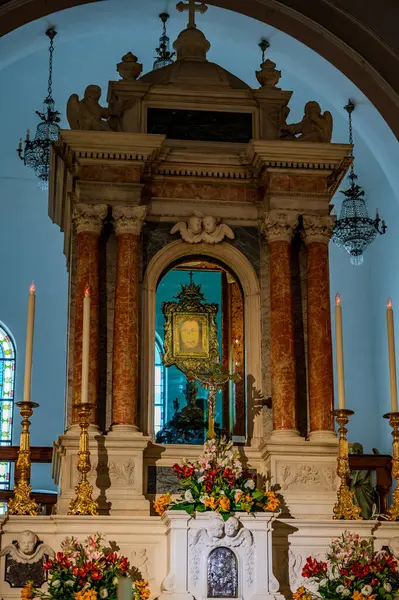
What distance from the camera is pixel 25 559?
25.7ft

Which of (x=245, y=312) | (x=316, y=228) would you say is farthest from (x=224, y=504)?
(x=316, y=228)

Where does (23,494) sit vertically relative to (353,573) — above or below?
above

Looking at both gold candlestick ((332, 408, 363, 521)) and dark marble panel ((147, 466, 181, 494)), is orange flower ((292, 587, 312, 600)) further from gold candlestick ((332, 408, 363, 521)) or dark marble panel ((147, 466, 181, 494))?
dark marble panel ((147, 466, 181, 494))

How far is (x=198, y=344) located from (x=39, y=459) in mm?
5996

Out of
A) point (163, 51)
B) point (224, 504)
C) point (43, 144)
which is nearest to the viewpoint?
point (224, 504)

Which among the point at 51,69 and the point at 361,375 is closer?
the point at 51,69

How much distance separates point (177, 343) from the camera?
407 inches

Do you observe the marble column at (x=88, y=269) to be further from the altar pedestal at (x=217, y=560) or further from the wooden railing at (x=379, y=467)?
the wooden railing at (x=379, y=467)

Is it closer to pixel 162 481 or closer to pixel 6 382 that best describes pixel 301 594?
pixel 162 481

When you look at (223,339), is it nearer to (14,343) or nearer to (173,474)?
(173,474)

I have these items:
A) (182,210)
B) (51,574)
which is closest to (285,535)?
(51,574)

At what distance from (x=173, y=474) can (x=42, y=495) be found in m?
6.50

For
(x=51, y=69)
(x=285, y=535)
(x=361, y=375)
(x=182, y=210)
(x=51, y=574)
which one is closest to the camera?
(x=51, y=574)

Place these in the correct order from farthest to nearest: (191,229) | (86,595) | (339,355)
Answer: (191,229), (339,355), (86,595)
